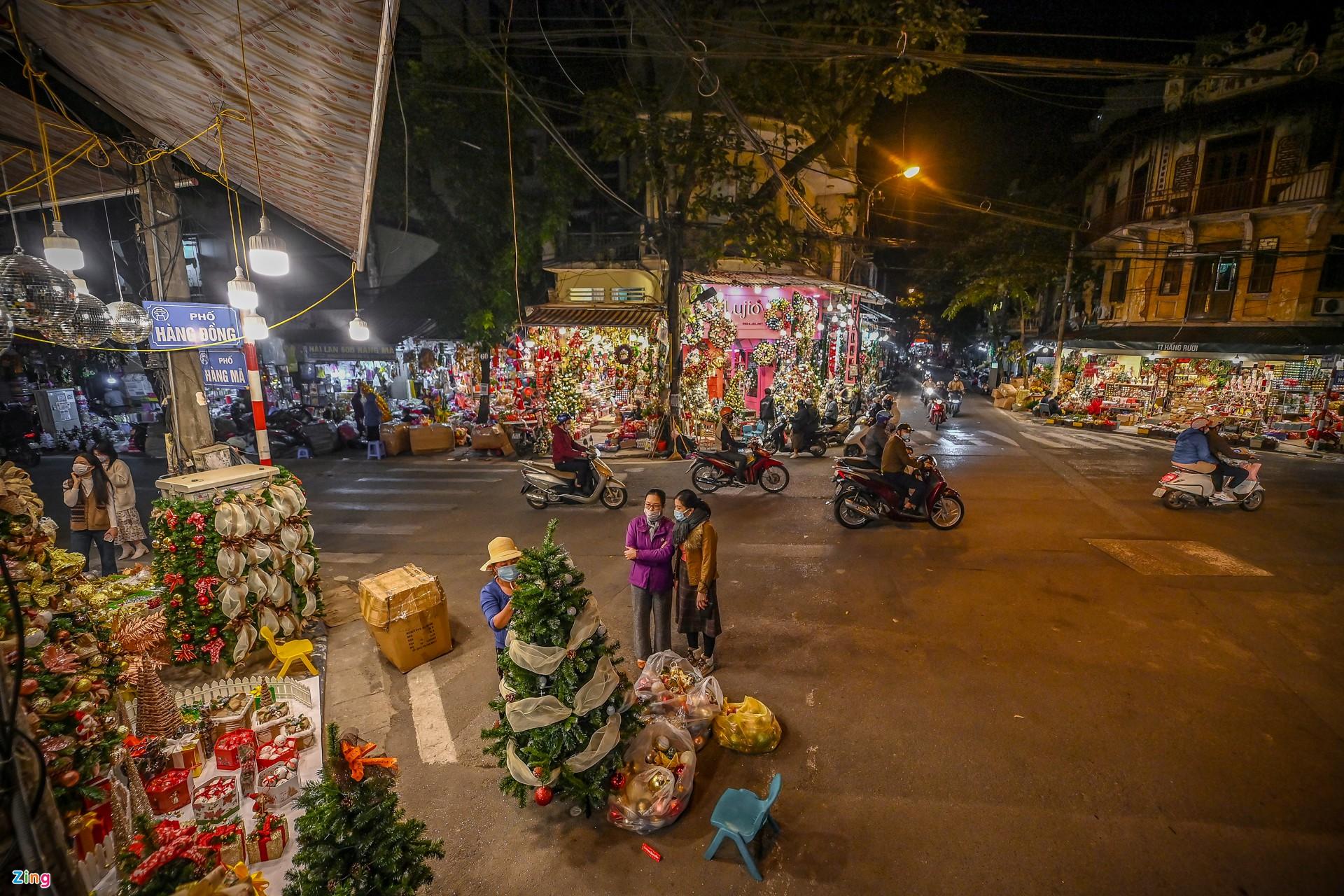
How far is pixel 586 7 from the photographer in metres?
17.6

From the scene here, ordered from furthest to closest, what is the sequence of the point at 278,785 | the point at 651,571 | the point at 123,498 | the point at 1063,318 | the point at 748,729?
the point at 1063,318
the point at 123,498
the point at 651,571
the point at 748,729
the point at 278,785

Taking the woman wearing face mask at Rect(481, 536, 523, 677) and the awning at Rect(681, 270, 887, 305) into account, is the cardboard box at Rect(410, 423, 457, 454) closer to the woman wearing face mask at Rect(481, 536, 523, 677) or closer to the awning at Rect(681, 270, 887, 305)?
the awning at Rect(681, 270, 887, 305)

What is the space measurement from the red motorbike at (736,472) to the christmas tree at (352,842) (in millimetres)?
9184

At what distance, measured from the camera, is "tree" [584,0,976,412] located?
11.6m

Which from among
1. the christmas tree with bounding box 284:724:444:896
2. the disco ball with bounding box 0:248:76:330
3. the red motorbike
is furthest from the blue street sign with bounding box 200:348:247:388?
the red motorbike

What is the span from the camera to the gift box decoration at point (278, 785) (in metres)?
3.73

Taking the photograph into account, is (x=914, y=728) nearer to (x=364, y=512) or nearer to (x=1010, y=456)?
(x=364, y=512)

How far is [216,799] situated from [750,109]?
15.3m

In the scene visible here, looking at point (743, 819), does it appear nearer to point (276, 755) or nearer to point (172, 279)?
point (276, 755)

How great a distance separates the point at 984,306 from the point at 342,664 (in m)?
39.1

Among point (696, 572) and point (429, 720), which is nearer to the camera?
point (429, 720)

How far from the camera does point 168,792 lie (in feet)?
11.7

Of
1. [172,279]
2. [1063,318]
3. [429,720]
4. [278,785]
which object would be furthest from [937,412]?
[278,785]

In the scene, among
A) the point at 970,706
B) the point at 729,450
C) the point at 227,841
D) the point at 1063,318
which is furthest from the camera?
the point at 1063,318
